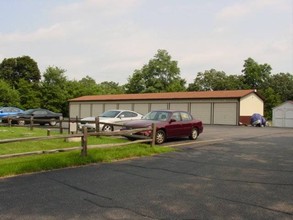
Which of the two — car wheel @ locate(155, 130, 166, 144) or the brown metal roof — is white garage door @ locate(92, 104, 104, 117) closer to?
the brown metal roof

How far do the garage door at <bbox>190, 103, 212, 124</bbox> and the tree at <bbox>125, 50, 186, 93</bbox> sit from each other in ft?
128

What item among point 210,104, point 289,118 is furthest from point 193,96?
point 289,118

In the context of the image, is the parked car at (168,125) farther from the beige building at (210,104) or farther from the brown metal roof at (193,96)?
the brown metal roof at (193,96)

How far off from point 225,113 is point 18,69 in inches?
2418

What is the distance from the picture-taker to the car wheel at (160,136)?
1566 centimetres

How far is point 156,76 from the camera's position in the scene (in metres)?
82.5

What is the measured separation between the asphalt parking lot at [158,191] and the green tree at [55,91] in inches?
1927

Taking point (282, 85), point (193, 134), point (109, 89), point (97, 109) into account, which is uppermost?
point (282, 85)

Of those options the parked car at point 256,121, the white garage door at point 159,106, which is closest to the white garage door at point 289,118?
the parked car at point 256,121

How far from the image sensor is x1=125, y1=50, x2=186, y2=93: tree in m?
80.4

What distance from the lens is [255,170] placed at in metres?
9.51

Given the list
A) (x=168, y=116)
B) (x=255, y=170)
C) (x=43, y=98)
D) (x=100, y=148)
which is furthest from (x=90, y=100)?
(x=255, y=170)

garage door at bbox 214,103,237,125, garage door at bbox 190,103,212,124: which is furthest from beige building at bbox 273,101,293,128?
garage door at bbox 190,103,212,124

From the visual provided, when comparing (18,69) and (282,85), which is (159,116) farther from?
(18,69)
